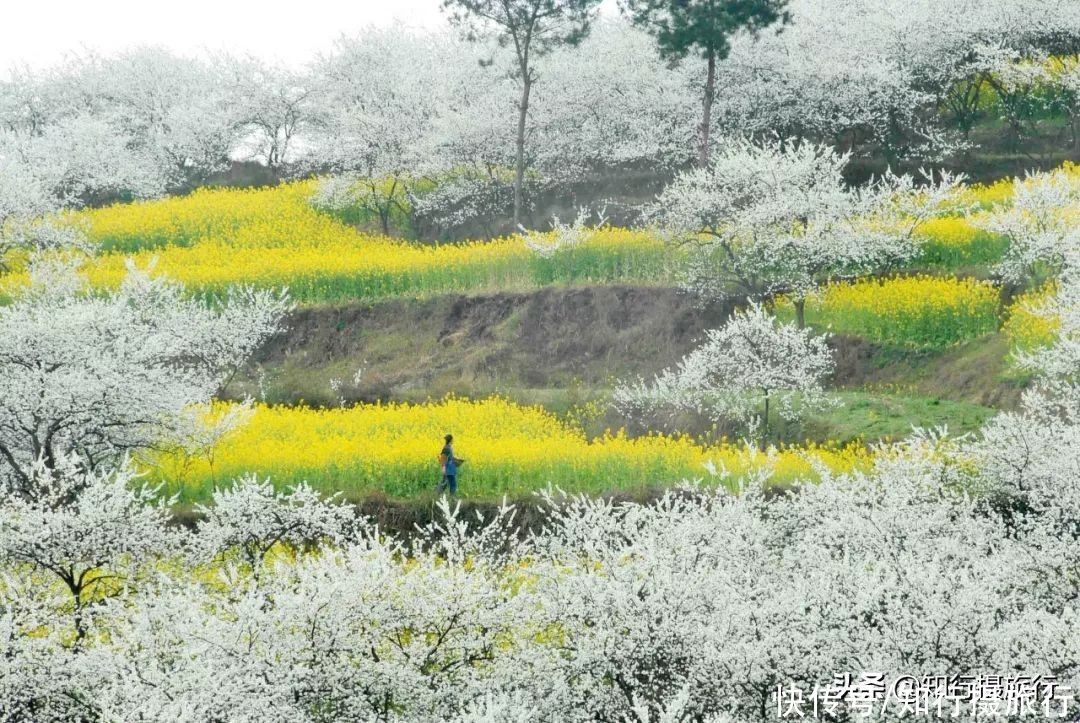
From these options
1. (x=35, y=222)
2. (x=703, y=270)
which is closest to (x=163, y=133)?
(x=35, y=222)

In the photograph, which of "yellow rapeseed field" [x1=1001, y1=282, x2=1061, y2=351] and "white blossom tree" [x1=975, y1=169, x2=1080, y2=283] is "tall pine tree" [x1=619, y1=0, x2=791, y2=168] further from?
"yellow rapeseed field" [x1=1001, y1=282, x2=1061, y2=351]

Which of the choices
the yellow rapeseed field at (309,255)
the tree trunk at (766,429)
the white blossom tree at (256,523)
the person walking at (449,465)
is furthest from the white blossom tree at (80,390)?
the tree trunk at (766,429)

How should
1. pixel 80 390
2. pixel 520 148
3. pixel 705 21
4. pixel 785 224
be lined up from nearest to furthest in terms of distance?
pixel 80 390, pixel 785 224, pixel 705 21, pixel 520 148

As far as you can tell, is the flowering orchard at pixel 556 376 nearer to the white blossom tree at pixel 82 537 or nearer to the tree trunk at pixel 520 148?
Answer: the white blossom tree at pixel 82 537

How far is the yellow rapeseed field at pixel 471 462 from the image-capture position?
20.0m

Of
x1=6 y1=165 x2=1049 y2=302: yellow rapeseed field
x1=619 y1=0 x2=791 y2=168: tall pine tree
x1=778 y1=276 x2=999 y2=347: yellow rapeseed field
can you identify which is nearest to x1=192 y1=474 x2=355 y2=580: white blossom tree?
x1=778 y1=276 x2=999 y2=347: yellow rapeseed field

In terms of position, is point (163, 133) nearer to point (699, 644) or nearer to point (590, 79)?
point (590, 79)

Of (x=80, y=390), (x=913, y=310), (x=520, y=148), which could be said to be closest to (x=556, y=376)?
(x=913, y=310)

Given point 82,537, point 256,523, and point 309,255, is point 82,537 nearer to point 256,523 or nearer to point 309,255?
point 256,523

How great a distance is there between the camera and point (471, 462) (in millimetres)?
20719

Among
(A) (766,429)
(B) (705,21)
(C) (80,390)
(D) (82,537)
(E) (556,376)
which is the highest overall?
(B) (705,21)

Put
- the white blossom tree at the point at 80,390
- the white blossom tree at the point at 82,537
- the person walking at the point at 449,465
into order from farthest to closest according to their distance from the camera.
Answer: the person walking at the point at 449,465
the white blossom tree at the point at 80,390
the white blossom tree at the point at 82,537

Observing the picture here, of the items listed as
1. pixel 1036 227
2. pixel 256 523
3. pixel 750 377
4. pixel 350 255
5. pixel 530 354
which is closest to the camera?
pixel 256 523

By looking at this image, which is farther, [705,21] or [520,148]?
[520,148]
